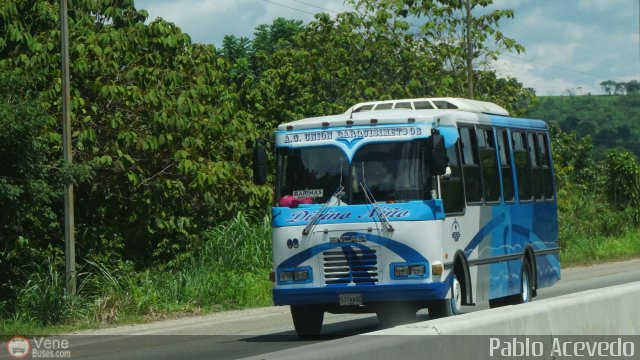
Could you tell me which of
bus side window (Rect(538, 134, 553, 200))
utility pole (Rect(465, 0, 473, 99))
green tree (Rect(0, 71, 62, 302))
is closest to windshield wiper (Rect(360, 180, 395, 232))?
green tree (Rect(0, 71, 62, 302))

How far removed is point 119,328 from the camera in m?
18.3

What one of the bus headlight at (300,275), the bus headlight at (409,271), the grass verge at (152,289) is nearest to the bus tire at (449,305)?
the bus headlight at (409,271)

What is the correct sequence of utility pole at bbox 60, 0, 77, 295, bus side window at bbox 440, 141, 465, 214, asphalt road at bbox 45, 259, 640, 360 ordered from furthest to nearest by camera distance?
utility pole at bbox 60, 0, 77, 295 → bus side window at bbox 440, 141, 465, 214 → asphalt road at bbox 45, 259, 640, 360

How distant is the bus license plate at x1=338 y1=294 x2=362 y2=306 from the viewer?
48.1ft

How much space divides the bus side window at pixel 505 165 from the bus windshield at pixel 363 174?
342 cm

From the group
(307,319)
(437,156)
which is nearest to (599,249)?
(307,319)

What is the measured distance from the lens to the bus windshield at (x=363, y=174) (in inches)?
591

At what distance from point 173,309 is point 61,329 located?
8.30ft

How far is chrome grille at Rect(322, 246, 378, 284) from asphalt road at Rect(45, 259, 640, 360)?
94cm

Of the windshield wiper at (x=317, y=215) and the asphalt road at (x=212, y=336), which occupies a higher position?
the windshield wiper at (x=317, y=215)

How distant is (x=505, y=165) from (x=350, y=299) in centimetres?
476

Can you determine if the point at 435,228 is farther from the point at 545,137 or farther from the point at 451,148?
the point at 545,137

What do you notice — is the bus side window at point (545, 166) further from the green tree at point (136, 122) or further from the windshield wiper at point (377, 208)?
the green tree at point (136, 122)

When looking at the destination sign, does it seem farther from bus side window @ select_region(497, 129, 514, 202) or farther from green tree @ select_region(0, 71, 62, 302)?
green tree @ select_region(0, 71, 62, 302)
